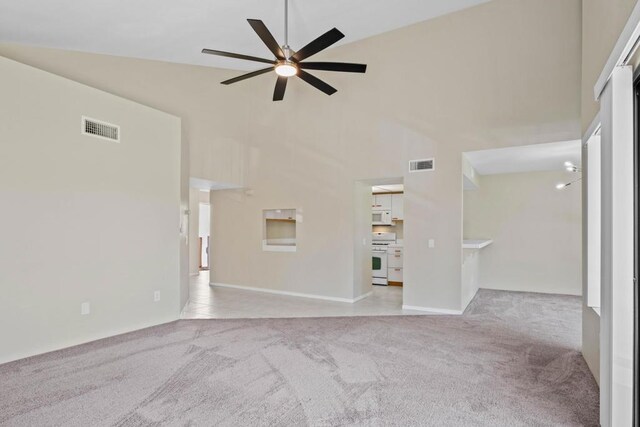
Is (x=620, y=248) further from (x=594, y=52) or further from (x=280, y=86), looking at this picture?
(x=280, y=86)

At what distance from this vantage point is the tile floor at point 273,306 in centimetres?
518

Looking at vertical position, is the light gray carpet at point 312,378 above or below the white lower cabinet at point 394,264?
below

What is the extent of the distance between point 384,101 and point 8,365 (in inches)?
226

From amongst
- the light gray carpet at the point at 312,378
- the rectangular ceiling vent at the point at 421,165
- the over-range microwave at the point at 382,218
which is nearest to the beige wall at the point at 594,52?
the light gray carpet at the point at 312,378

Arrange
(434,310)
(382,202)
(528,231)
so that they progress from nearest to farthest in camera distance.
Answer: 1. (434,310)
2. (528,231)
3. (382,202)

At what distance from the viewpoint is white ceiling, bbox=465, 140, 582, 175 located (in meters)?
4.85

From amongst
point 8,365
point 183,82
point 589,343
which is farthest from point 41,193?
point 589,343

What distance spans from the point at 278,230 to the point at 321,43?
16.0ft

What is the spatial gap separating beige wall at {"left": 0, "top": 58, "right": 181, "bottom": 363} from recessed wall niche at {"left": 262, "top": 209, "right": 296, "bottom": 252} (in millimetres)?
2269

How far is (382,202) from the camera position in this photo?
326 inches

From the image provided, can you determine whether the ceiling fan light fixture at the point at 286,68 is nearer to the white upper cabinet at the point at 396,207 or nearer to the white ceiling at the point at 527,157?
the white ceiling at the point at 527,157

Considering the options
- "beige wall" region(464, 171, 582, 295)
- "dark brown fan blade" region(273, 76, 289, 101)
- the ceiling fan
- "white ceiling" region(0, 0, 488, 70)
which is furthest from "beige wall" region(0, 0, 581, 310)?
"beige wall" region(464, 171, 582, 295)

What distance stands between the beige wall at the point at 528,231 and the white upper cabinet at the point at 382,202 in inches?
69.3

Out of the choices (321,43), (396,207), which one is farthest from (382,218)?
(321,43)
